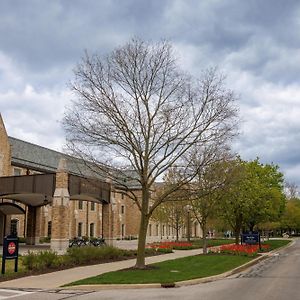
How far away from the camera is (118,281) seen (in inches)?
574

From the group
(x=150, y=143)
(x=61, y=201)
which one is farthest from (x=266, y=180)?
(x=150, y=143)

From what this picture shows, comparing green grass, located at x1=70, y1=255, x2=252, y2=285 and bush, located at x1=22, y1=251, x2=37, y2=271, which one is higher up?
bush, located at x1=22, y1=251, x2=37, y2=271

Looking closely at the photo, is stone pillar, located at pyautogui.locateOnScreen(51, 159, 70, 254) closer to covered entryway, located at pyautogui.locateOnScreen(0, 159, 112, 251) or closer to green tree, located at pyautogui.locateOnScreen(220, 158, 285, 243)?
covered entryway, located at pyautogui.locateOnScreen(0, 159, 112, 251)

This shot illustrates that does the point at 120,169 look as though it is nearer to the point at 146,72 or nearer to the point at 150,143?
the point at 150,143

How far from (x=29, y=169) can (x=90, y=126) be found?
3580 centimetres

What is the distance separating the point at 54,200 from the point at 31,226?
50.3 ft

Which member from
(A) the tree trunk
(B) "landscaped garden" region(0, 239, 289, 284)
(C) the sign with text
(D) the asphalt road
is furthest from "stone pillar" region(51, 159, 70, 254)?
(C) the sign with text

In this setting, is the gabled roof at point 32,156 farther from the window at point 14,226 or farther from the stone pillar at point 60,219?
the stone pillar at point 60,219

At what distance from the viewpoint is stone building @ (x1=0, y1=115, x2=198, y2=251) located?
27188mm

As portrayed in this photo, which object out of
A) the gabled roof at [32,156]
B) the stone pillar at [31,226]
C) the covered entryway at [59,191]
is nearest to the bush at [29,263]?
the covered entryway at [59,191]

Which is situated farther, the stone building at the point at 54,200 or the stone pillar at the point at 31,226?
the stone pillar at the point at 31,226

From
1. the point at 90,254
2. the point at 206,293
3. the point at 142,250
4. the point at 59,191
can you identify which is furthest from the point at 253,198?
the point at 206,293

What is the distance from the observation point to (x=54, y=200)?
2730 centimetres

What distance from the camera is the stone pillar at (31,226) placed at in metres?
40.7
